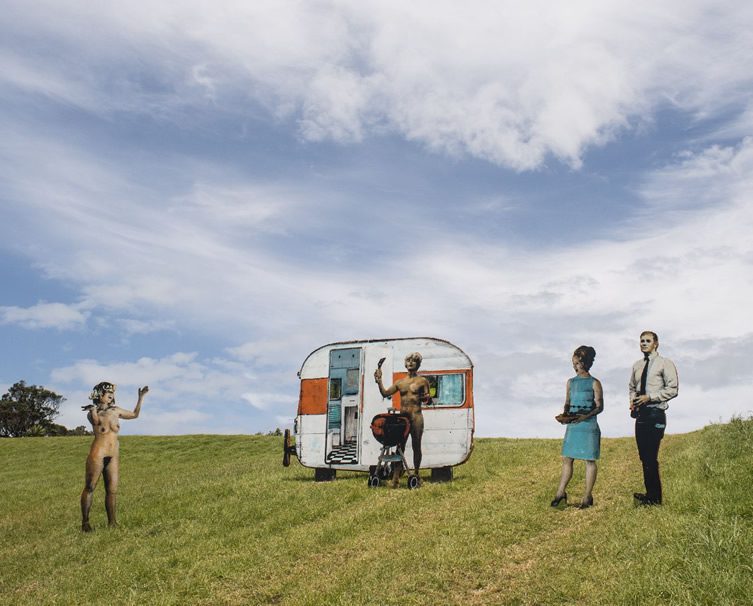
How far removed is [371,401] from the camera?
18.1 metres

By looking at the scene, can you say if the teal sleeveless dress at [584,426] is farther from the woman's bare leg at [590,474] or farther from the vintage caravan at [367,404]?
the vintage caravan at [367,404]

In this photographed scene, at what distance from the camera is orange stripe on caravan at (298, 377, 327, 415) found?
18805 millimetres

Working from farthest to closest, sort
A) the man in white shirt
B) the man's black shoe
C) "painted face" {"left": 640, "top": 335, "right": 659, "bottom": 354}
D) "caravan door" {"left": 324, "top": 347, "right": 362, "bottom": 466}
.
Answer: "caravan door" {"left": 324, "top": 347, "right": 362, "bottom": 466} < the man's black shoe < "painted face" {"left": 640, "top": 335, "right": 659, "bottom": 354} < the man in white shirt

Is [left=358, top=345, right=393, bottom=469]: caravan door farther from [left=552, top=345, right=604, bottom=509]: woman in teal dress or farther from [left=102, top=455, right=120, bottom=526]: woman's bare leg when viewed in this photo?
[left=552, top=345, right=604, bottom=509]: woman in teal dress

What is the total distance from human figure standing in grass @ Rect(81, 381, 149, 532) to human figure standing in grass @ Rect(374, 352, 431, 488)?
20.7 ft

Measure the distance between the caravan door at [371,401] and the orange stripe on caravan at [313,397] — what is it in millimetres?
1312

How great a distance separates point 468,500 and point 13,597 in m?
8.99

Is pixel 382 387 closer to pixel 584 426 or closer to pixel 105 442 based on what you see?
pixel 584 426

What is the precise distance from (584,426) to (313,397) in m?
8.92

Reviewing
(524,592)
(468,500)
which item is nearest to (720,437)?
(468,500)

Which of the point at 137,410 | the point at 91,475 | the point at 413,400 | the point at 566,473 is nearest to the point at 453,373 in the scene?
the point at 413,400

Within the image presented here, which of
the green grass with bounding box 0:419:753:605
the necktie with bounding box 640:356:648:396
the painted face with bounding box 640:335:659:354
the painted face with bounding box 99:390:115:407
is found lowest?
the green grass with bounding box 0:419:753:605

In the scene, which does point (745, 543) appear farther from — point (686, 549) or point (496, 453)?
point (496, 453)

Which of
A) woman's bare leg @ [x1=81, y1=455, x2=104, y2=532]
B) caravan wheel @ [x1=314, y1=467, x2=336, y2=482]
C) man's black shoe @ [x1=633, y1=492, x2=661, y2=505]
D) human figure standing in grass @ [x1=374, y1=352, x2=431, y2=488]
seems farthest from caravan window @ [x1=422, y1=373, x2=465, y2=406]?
woman's bare leg @ [x1=81, y1=455, x2=104, y2=532]
